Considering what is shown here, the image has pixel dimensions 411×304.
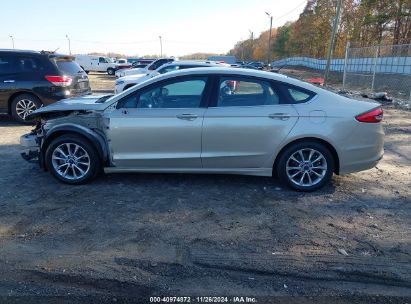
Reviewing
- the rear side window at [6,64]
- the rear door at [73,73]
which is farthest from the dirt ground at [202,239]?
the rear side window at [6,64]

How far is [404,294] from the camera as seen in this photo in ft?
9.71

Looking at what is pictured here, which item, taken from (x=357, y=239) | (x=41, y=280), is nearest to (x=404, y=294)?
(x=357, y=239)

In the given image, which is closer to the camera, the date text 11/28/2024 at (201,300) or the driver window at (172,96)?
the date text 11/28/2024 at (201,300)

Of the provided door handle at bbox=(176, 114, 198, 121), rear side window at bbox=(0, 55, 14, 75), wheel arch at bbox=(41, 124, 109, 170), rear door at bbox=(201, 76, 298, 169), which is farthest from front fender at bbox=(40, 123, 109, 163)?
rear side window at bbox=(0, 55, 14, 75)

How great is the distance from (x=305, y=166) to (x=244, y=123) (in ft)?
3.37

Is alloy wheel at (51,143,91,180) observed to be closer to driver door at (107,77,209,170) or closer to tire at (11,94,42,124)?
driver door at (107,77,209,170)

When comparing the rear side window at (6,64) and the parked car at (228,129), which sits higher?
the rear side window at (6,64)

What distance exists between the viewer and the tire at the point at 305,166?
4.95 metres

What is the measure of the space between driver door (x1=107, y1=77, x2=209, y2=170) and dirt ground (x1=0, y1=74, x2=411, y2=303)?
1.42 feet

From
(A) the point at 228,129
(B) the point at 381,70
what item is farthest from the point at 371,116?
(B) the point at 381,70

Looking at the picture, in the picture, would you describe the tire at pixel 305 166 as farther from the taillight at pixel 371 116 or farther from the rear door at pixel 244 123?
the taillight at pixel 371 116

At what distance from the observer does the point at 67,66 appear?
988cm

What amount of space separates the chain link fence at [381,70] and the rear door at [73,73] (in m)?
15.5

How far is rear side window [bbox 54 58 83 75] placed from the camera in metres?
9.66
